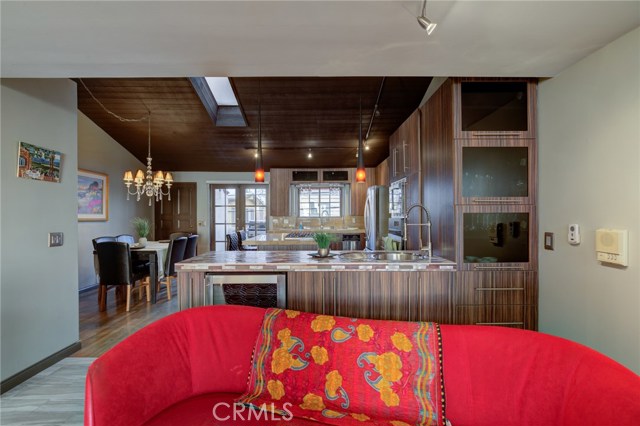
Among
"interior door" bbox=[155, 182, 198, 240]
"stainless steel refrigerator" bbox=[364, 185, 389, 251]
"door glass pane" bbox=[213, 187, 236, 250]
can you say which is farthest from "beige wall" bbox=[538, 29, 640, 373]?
"interior door" bbox=[155, 182, 198, 240]

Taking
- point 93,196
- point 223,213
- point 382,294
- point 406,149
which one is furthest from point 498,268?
point 223,213

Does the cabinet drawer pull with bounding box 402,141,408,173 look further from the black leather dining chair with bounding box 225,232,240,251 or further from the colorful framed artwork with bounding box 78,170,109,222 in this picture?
the colorful framed artwork with bounding box 78,170,109,222

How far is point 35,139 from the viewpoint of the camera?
8.03 feet

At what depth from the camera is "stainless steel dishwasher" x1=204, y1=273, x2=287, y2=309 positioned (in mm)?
2299

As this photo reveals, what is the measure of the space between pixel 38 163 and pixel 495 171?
352 centimetres

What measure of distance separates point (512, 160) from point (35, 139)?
3638 mm

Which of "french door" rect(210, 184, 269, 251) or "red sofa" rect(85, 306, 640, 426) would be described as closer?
"red sofa" rect(85, 306, 640, 426)

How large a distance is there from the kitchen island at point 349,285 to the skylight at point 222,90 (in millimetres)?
3165

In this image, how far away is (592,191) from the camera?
1.72 metres

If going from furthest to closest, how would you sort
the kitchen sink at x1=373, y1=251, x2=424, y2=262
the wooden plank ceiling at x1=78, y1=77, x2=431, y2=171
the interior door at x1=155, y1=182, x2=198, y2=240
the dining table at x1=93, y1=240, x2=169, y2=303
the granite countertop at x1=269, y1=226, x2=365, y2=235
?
the interior door at x1=155, y1=182, x2=198, y2=240 → the granite countertop at x1=269, y1=226, x2=365, y2=235 → the dining table at x1=93, y1=240, x2=169, y2=303 → the wooden plank ceiling at x1=78, y1=77, x2=431, y2=171 → the kitchen sink at x1=373, y1=251, x2=424, y2=262

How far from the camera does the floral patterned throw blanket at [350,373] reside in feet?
4.20

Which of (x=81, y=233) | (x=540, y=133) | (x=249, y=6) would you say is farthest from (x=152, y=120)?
(x=540, y=133)

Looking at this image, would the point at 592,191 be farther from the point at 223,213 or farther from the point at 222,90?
the point at 223,213

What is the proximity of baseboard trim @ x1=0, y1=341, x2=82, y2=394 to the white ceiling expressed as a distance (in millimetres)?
2130
